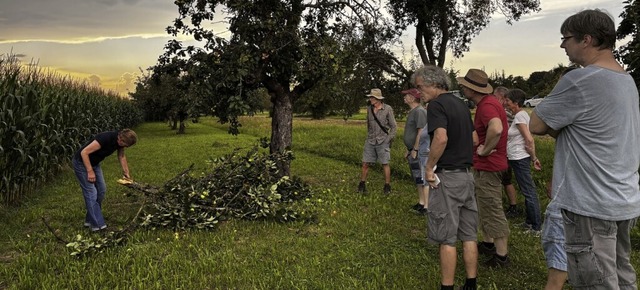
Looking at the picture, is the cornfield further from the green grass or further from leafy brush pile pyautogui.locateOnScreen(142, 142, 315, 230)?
leafy brush pile pyautogui.locateOnScreen(142, 142, 315, 230)

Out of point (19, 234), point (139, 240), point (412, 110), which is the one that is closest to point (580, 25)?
point (412, 110)

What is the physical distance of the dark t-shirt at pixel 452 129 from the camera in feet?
13.3

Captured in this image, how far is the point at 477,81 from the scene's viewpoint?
482 centimetres

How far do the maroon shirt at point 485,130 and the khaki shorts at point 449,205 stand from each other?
3.38 ft

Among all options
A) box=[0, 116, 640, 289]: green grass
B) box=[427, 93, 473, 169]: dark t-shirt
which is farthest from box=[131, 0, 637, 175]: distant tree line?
box=[427, 93, 473, 169]: dark t-shirt

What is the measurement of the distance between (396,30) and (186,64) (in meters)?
9.52

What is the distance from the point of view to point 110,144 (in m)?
6.50

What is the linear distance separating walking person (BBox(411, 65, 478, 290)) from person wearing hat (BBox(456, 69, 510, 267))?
2.32 feet

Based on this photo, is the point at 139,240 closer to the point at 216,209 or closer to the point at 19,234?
the point at 216,209

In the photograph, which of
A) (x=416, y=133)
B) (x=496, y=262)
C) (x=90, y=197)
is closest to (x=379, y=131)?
(x=416, y=133)

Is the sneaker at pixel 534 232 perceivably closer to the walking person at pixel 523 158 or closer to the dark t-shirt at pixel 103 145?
the walking person at pixel 523 158

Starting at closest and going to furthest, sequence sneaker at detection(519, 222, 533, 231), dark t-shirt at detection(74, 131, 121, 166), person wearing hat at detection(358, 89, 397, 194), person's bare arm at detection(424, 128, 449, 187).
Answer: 1. person's bare arm at detection(424, 128, 449, 187)
2. sneaker at detection(519, 222, 533, 231)
3. dark t-shirt at detection(74, 131, 121, 166)
4. person wearing hat at detection(358, 89, 397, 194)

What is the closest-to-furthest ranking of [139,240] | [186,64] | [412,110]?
[139,240]
[412,110]
[186,64]

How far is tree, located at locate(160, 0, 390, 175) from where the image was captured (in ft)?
27.7
